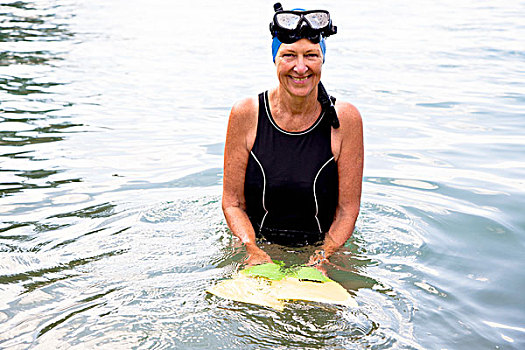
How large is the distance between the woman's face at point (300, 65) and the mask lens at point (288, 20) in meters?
0.12

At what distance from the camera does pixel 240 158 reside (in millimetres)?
4660

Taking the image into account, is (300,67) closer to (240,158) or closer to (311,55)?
(311,55)

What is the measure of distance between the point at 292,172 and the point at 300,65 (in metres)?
0.80

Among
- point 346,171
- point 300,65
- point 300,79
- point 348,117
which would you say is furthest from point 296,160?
point 300,65

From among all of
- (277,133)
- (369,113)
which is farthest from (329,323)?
(369,113)

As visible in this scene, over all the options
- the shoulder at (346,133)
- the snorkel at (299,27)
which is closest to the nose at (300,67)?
the snorkel at (299,27)

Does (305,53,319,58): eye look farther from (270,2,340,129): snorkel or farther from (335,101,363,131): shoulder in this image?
(335,101,363,131): shoulder

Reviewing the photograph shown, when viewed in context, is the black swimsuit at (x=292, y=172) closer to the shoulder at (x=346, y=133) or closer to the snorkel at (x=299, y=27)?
the shoulder at (x=346, y=133)

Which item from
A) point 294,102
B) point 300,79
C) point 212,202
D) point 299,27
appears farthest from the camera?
point 212,202

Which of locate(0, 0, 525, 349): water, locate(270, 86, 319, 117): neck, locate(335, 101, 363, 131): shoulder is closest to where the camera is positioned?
locate(0, 0, 525, 349): water

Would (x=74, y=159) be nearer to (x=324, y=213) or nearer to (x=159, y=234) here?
(x=159, y=234)

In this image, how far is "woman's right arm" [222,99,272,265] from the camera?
4.61 m

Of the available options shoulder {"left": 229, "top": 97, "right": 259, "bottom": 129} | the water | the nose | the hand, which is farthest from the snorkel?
the water

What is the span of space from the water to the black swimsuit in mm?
339
